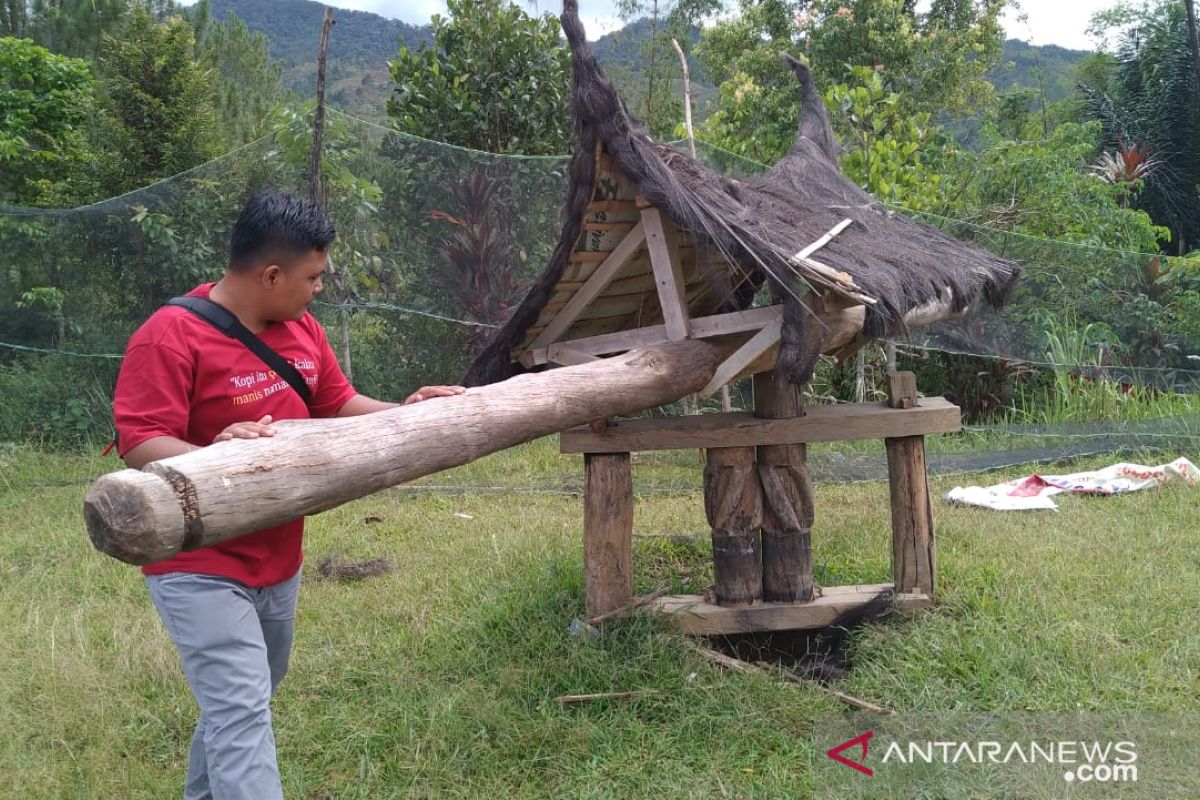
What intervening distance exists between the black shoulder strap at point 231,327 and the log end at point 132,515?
0.72 metres

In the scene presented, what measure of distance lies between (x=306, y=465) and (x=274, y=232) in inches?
28.7

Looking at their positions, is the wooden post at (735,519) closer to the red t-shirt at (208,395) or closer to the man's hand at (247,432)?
the red t-shirt at (208,395)

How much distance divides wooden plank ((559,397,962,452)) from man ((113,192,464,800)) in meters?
1.43

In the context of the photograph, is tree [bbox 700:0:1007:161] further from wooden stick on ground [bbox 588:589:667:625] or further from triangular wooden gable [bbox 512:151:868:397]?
wooden stick on ground [bbox 588:589:667:625]

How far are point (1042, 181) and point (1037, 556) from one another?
5.98 metres

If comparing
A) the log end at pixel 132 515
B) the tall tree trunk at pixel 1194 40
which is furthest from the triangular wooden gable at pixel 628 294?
the tall tree trunk at pixel 1194 40

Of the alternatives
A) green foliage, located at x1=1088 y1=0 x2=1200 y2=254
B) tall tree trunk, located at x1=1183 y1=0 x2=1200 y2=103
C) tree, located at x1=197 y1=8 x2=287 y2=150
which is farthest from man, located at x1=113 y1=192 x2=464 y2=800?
tall tree trunk, located at x1=1183 y1=0 x2=1200 y2=103

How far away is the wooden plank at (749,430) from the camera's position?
412 cm

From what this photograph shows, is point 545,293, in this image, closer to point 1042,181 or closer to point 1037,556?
point 1037,556

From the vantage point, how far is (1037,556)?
5.19m

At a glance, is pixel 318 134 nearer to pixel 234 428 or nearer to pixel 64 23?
pixel 234 428

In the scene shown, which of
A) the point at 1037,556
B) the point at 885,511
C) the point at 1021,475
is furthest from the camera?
the point at 1021,475

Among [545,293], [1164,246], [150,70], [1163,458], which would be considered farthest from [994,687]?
[1164,246]

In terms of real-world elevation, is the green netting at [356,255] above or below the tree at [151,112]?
below
